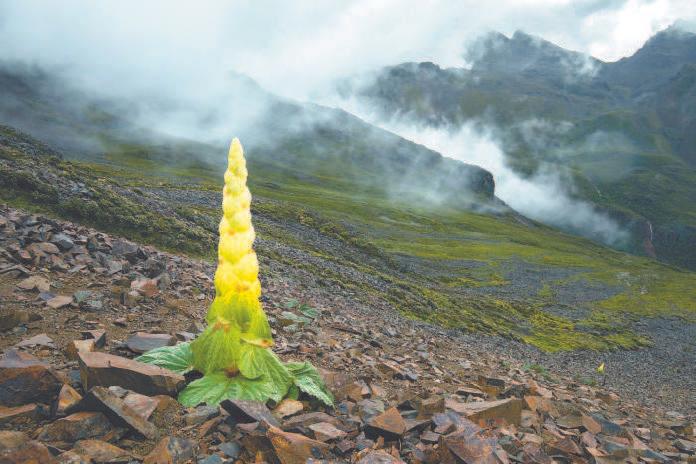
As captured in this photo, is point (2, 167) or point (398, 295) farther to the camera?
point (398, 295)

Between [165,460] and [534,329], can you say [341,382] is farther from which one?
[534,329]

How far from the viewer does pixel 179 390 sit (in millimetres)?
5895

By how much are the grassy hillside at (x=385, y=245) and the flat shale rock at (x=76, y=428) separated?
56.8 ft

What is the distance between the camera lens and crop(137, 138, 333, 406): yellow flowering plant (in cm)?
551

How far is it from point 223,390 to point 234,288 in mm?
1382

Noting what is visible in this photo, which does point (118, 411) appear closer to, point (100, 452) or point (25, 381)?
point (100, 452)

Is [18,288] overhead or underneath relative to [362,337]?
overhead

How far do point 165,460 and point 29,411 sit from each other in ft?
5.63

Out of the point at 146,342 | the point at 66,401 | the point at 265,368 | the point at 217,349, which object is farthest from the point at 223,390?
the point at 146,342

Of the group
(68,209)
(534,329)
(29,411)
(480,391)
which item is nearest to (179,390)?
(29,411)

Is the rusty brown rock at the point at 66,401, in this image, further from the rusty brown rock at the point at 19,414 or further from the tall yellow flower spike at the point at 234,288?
the tall yellow flower spike at the point at 234,288

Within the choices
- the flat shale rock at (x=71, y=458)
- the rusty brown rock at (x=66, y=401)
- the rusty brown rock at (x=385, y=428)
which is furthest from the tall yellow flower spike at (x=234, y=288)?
the flat shale rock at (x=71, y=458)

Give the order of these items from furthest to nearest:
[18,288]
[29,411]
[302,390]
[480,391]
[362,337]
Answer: [362,337] → [480,391] → [18,288] → [302,390] → [29,411]

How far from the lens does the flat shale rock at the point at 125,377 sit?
5.61m
